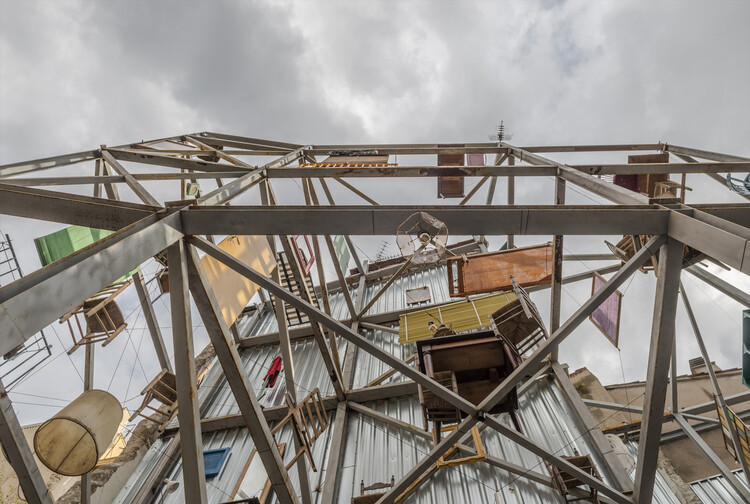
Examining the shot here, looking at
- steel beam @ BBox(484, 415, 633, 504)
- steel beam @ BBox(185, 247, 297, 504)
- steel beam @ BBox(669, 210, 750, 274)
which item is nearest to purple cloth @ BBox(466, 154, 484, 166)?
steel beam @ BBox(669, 210, 750, 274)

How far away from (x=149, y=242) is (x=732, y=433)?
1065 centimetres

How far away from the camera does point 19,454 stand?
407cm

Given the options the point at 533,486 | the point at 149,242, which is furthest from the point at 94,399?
the point at 533,486

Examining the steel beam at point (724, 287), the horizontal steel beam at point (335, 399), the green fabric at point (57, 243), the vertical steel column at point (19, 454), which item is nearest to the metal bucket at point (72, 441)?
the vertical steel column at point (19, 454)

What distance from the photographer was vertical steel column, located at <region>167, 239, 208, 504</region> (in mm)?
3344

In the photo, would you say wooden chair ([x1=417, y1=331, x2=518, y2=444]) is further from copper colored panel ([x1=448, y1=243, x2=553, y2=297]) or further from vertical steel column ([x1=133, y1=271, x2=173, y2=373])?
vertical steel column ([x1=133, y1=271, x2=173, y2=373])

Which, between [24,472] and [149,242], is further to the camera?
[24,472]

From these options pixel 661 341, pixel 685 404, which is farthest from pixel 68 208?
pixel 685 404

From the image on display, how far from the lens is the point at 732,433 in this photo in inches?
278

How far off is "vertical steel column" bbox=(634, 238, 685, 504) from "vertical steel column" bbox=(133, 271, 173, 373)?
9258 mm

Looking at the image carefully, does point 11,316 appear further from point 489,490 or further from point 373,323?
point 373,323

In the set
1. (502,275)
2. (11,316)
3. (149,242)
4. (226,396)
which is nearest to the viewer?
(11,316)

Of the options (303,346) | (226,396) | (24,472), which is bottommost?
(24,472)

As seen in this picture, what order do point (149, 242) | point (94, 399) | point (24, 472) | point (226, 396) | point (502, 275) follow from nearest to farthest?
1. point (149, 242)
2. point (24, 472)
3. point (94, 399)
4. point (502, 275)
5. point (226, 396)
